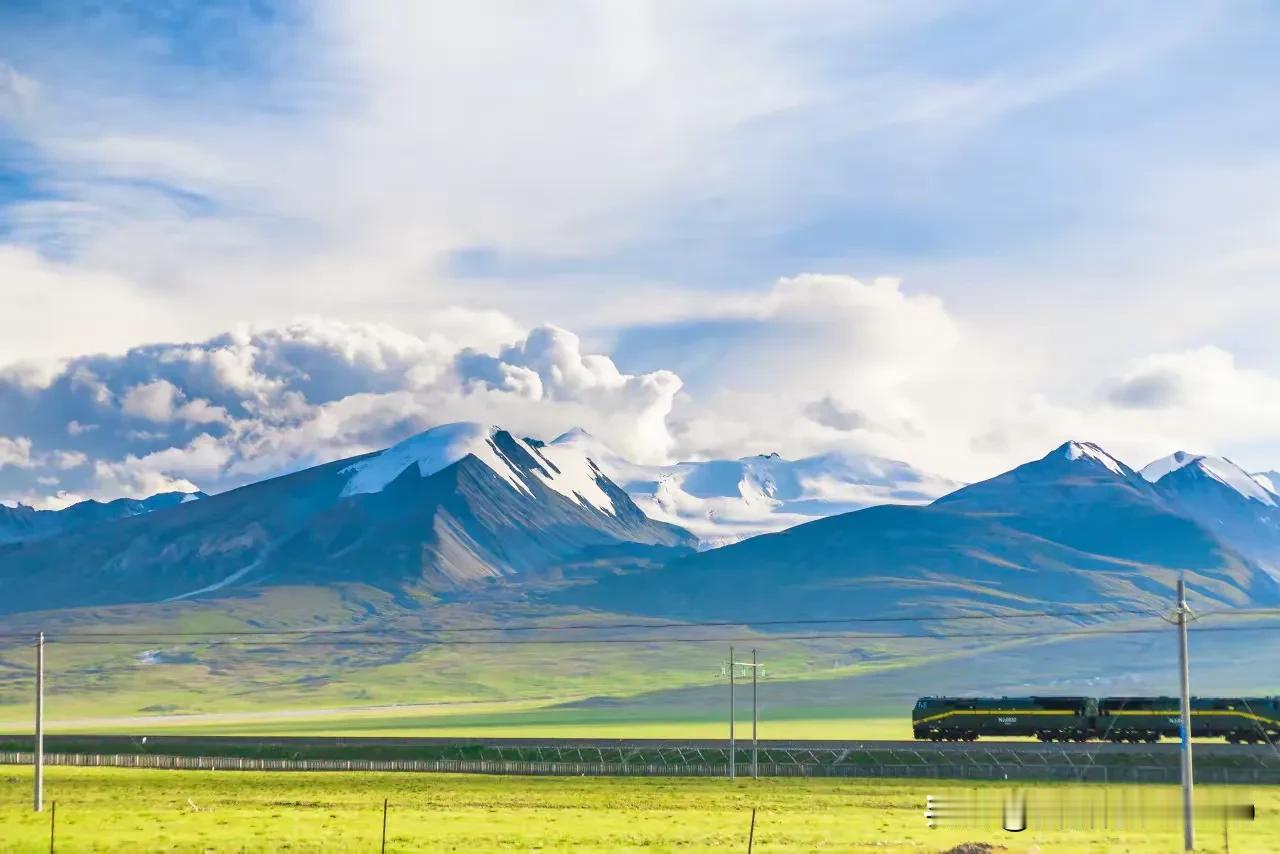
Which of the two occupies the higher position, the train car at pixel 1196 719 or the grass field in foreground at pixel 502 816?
the train car at pixel 1196 719

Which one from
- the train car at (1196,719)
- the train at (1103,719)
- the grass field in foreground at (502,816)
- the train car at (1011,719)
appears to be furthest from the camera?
the train car at (1011,719)

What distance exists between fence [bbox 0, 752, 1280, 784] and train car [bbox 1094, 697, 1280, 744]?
575 inches

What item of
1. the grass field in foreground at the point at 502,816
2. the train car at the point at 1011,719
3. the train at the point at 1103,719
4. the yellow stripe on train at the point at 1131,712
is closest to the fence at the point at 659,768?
the grass field in foreground at the point at 502,816

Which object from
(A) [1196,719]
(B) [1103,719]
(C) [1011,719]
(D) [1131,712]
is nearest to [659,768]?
(C) [1011,719]

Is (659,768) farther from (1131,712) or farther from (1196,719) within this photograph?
(1196,719)

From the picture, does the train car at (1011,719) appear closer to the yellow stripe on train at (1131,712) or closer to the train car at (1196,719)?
the yellow stripe on train at (1131,712)

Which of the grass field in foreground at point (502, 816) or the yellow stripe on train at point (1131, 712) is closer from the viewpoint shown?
the grass field in foreground at point (502, 816)

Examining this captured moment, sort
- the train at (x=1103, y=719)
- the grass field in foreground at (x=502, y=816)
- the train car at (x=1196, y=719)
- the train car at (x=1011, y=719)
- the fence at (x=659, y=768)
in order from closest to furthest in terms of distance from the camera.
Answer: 1. the grass field in foreground at (x=502, y=816)
2. the fence at (x=659, y=768)
3. the train car at (x=1196, y=719)
4. the train at (x=1103, y=719)
5. the train car at (x=1011, y=719)

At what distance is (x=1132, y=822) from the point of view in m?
79.4

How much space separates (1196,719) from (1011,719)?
51.5 feet

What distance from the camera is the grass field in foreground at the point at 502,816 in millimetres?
72812

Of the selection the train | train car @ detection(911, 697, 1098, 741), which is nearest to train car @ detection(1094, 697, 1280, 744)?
the train

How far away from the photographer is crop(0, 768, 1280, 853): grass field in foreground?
239ft

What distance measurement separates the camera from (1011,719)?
451 feet
